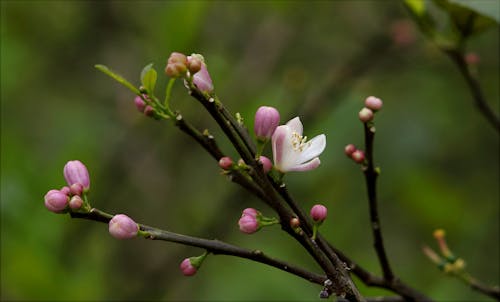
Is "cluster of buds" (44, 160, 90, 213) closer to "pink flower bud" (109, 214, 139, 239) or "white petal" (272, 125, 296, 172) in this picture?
"pink flower bud" (109, 214, 139, 239)

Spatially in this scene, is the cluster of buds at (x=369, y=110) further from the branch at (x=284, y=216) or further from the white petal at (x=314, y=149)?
the branch at (x=284, y=216)

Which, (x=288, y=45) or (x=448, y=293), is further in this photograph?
(x=288, y=45)

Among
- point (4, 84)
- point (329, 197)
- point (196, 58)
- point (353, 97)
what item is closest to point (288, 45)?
point (353, 97)

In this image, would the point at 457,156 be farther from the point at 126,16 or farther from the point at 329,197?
the point at 126,16

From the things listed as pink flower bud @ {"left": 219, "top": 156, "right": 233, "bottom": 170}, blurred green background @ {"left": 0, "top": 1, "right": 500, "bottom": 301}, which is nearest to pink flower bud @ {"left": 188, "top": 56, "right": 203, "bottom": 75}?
pink flower bud @ {"left": 219, "top": 156, "right": 233, "bottom": 170}

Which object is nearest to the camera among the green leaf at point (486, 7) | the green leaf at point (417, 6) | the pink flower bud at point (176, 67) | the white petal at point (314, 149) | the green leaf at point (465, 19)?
the pink flower bud at point (176, 67)

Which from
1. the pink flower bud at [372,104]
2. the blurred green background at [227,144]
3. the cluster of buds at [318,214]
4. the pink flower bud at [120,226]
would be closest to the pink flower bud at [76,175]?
the pink flower bud at [120,226]

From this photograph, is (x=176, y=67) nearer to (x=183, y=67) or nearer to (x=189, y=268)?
(x=183, y=67)

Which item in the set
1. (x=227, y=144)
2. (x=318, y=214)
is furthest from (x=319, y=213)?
(x=227, y=144)
